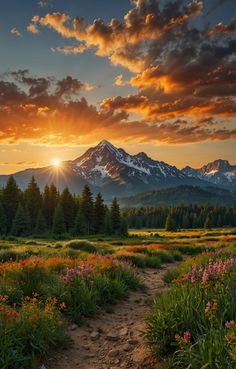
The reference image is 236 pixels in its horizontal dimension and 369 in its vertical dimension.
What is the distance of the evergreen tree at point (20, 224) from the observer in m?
67.8

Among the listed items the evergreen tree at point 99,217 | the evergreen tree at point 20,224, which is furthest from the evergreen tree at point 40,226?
the evergreen tree at point 99,217

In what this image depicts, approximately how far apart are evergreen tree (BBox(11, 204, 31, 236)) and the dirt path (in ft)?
200

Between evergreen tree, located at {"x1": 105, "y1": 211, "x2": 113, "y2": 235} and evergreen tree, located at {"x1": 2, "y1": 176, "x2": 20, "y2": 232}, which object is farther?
evergreen tree, located at {"x1": 2, "y1": 176, "x2": 20, "y2": 232}

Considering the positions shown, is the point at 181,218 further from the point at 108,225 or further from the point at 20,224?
the point at 20,224

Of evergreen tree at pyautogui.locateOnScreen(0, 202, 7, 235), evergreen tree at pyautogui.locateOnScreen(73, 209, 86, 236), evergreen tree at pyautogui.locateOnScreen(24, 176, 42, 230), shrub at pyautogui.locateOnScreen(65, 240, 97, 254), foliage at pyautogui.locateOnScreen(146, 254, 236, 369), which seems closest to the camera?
foliage at pyautogui.locateOnScreen(146, 254, 236, 369)

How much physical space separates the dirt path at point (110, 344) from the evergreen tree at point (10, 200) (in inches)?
2668

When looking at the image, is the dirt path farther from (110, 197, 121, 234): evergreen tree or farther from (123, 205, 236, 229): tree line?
(123, 205, 236, 229): tree line

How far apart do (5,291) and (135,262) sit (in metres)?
10.6

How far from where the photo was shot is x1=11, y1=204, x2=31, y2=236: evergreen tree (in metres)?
67.8

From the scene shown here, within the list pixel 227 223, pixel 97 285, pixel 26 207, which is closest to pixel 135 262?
pixel 97 285

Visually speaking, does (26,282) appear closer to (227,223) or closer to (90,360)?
(90,360)

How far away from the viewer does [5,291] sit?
28.6 feet

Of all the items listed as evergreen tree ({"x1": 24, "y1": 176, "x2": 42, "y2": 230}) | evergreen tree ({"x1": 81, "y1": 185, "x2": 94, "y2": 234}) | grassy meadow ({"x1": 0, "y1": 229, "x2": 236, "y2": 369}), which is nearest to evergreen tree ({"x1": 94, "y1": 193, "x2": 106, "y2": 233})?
evergreen tree ({"x1": 81, "y1": 185, "x2": 94, "y2": 234})

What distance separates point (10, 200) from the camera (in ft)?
250
